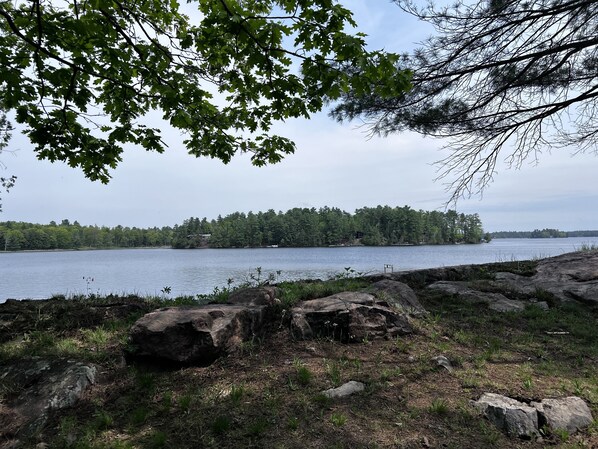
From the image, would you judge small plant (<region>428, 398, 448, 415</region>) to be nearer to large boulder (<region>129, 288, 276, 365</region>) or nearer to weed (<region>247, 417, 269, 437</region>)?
weed (<region>247, 417, 269, 437</region>)

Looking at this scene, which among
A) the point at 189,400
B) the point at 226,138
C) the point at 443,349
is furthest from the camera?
the point at 226,138

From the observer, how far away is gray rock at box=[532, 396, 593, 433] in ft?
A: 10.7

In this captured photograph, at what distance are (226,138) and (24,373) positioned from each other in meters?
3.99

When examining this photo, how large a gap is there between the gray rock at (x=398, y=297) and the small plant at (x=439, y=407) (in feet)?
7.23

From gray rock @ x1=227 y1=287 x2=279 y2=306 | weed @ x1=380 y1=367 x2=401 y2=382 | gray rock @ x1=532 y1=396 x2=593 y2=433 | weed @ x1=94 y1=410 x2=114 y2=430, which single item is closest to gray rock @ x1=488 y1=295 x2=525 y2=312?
gray rock @ x1=532 y1=396 x2=593 y2=433

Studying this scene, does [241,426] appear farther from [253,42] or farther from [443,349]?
[253,42]

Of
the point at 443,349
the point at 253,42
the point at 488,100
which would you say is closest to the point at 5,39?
the point at 253,42

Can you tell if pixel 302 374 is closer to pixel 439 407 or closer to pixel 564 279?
pixel 439 407

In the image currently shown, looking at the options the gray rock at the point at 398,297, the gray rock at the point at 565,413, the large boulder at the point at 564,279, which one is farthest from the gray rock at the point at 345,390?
the large boulder at the point at 564,279

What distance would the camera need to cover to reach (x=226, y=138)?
599 cm

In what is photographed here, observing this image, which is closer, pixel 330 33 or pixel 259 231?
pixel 330 33

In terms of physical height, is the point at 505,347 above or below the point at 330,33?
below

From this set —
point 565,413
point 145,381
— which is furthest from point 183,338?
point 565,413

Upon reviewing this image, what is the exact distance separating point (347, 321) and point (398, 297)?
4.74ft
